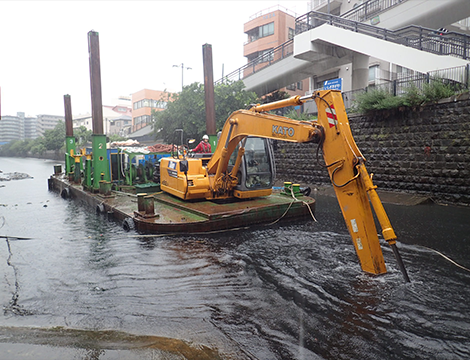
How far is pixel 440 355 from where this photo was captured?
312 cm

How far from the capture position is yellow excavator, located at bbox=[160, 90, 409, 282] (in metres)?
4.43

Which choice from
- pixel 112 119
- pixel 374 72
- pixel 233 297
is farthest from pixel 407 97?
pixel 112 119

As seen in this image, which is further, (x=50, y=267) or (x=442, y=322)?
(x=50, y=267)

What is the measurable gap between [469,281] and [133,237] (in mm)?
5862

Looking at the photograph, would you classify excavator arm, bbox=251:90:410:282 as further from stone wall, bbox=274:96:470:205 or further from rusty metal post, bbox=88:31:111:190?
rusty metal post, bbox=88:31:111:190

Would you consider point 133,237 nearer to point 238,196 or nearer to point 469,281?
point 238,196

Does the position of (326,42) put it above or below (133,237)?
above

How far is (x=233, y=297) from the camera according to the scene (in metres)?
4.40

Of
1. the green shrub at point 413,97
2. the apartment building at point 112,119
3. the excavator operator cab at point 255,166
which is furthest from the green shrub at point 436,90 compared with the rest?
the apartment building at point 112,119

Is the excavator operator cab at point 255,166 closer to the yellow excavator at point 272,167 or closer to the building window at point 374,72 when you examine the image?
the yellow excavator at point 272,167

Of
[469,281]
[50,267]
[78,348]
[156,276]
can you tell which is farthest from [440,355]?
[50,267]

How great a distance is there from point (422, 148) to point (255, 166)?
20.2 feet

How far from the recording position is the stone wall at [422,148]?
1022 centimetres

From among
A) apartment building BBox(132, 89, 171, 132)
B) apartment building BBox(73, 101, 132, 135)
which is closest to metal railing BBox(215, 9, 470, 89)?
apartment building BBox(132, 89, 171, 132)
